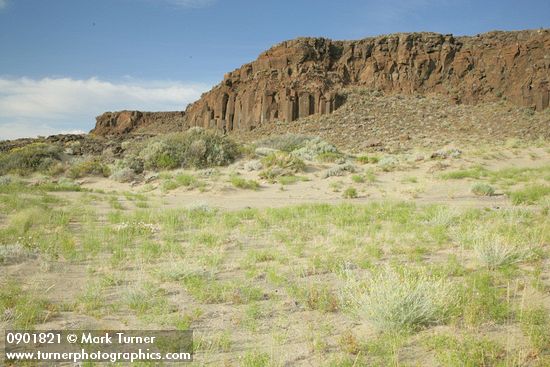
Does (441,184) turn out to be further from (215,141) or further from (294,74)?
(294,74)

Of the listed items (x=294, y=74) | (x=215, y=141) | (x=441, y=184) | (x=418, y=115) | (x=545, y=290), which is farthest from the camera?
(x=294, y=74)

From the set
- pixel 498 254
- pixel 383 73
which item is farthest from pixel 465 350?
pixel 383 73

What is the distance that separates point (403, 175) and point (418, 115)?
28.7 metres

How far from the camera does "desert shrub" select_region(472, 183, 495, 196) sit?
13.3 m

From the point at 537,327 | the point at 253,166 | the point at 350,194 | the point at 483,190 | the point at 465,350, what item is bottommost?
the point at 465,350

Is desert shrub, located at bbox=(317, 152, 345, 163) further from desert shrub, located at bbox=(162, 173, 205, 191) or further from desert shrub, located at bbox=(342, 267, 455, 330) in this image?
desert shrub, located at bbox=(342, 267, 455, 330)

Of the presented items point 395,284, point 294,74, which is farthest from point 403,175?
point 294,74

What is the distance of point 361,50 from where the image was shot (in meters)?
57.3

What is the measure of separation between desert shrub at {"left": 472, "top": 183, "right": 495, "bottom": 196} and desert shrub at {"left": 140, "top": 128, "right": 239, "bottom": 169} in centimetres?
1358

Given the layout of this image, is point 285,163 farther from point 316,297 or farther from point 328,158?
point 316,297

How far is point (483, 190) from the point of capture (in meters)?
13.4

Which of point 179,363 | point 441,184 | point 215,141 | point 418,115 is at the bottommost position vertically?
point 179,363

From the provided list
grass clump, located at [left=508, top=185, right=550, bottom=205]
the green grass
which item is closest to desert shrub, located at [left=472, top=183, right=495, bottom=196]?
grass clump, located at [left=508, top=185, right=550, bottom=205]

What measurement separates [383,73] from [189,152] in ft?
132
